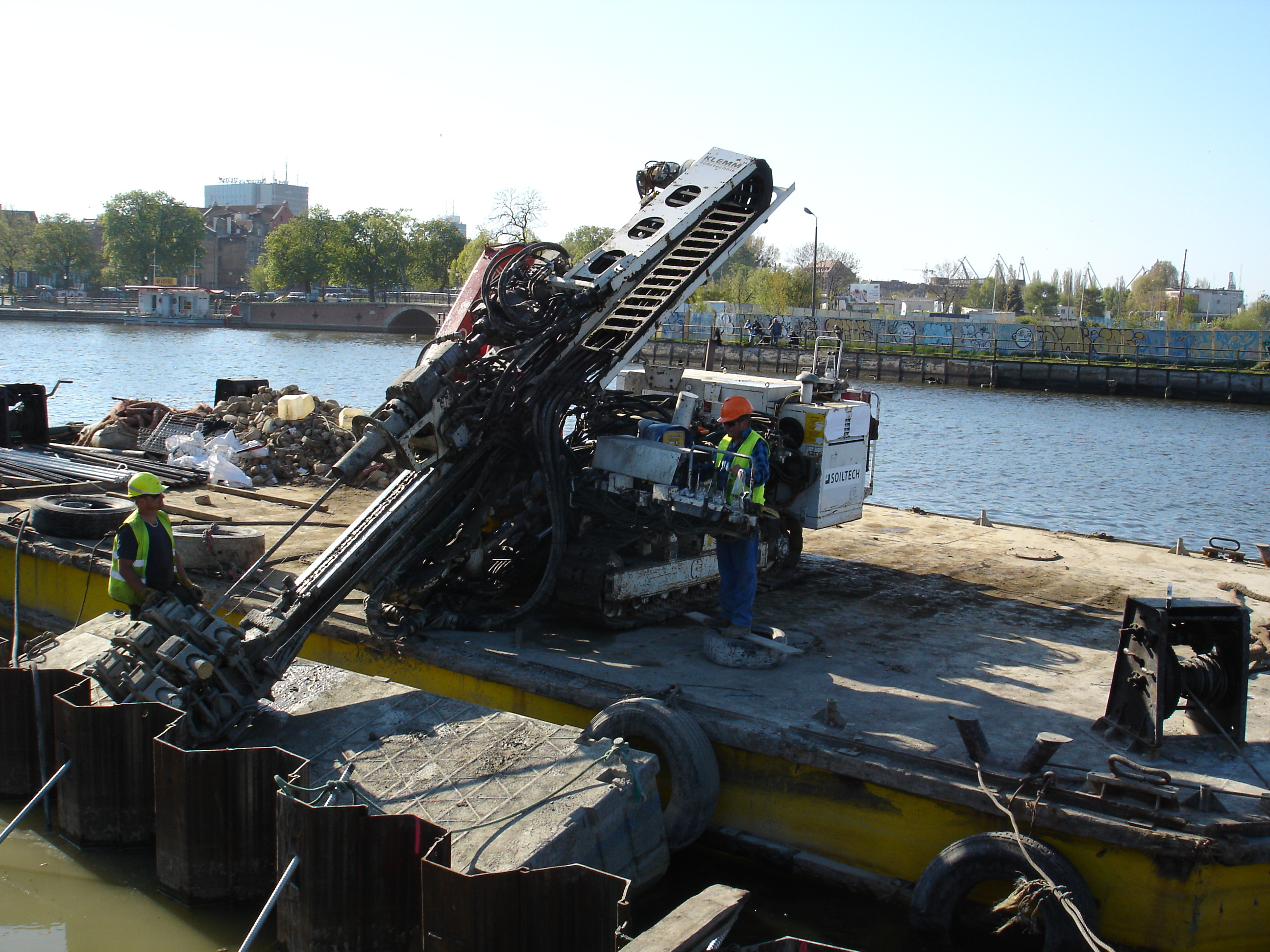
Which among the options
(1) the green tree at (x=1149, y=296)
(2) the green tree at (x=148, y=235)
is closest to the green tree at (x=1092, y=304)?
(1) the green tree at (x=1149, y=296)

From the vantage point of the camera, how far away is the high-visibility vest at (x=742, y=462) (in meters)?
8.49

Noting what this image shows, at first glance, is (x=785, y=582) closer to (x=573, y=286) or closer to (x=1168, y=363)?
(x=573, y=286)

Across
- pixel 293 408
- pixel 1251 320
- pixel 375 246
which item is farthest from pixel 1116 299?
pixel 293 408

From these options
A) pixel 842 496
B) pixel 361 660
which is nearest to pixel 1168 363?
pixel 842 496

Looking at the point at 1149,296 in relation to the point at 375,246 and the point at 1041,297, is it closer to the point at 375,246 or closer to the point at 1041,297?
the point at 1041,297

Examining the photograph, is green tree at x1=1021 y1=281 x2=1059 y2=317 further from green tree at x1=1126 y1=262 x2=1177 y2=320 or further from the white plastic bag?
the white plastic bag

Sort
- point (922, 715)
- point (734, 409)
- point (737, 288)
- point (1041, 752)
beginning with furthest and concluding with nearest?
1. point (737, 288)
2. point (734, 409)
3. point (922, 715)
4. point (1041, 752)

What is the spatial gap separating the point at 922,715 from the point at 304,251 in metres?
113

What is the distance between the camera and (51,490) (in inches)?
545

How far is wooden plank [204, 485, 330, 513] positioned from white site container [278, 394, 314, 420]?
8.16 ft

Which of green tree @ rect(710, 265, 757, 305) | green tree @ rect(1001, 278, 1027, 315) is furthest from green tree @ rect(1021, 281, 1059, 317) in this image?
green tree @ rect(710, 265, 757, 305)

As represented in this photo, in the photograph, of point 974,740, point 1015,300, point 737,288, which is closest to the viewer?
point 974,740

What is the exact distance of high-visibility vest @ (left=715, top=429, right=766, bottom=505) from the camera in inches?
334

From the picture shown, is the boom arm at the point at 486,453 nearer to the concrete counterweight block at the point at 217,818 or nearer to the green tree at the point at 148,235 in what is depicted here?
the concrete counterweight block at the point at 217,818
